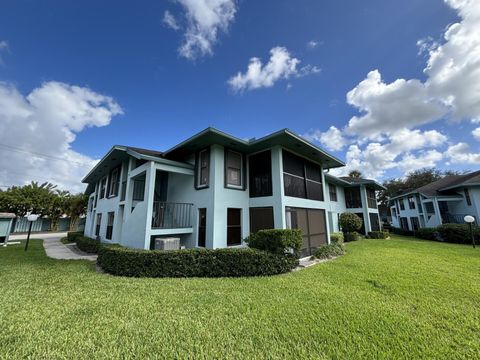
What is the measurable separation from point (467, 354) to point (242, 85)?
13.5 metres

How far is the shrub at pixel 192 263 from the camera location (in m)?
6.26

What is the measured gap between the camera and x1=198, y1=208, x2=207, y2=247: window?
9203mm

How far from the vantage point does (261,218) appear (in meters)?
9.50

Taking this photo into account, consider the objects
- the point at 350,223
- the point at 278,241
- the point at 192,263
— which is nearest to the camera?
the point at 192,263

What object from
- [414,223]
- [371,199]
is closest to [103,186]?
[371,199]

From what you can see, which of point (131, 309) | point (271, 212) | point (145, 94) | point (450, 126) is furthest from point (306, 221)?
point (450, 126)

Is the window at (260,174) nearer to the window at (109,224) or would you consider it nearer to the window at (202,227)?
the window at (202,227)

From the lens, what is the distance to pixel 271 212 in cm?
916

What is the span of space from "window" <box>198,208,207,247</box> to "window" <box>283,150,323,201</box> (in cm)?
410

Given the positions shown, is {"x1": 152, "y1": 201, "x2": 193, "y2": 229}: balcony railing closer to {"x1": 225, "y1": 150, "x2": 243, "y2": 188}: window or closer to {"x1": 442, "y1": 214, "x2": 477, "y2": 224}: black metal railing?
{"x1": 225, "y1": 150, "x2": 243, "y2": 188}: window

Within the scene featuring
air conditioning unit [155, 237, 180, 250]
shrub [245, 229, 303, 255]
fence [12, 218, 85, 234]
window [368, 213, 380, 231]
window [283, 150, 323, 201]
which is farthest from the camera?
fence [12, 218, 85, 234]

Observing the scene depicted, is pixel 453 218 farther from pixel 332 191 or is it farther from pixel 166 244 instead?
pixel 166 244

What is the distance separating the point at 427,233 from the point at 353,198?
282 inches

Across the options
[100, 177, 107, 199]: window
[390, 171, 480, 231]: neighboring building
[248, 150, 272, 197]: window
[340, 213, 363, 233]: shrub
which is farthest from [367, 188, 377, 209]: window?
[100, 177, 107, 199]: window
